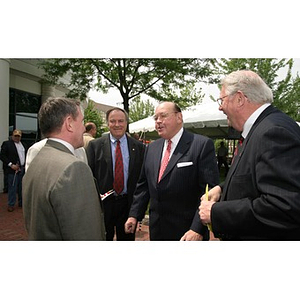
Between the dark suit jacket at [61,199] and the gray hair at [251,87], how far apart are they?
42.7 inches

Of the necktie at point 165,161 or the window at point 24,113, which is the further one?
the window at point 24,113

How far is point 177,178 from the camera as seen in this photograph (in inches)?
106

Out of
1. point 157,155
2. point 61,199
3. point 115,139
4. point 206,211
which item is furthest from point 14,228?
point 206,211

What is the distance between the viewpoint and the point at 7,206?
8.38 m

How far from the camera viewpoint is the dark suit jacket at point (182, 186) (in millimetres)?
2678

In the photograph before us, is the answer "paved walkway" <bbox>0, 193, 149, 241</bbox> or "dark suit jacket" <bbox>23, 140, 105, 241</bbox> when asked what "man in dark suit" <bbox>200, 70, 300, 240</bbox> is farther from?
"paved walkway" <bbox>0, 193, 149, 241</bbox>

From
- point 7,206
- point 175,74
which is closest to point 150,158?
point 7,206

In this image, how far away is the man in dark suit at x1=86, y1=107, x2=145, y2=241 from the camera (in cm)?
361

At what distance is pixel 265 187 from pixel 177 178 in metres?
1.27

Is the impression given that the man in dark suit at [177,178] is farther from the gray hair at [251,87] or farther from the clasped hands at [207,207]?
the gray hair at [251,87]

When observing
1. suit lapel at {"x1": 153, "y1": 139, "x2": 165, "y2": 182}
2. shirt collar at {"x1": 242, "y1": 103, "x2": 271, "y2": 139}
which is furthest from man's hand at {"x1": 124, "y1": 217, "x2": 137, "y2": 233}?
shirt collar at {"x1": 242, "y1": 103, "x2": 271, "y2": 139}

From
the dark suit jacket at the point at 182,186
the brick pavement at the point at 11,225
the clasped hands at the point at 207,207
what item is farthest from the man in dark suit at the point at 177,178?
the brick pavement at the point at 11,225

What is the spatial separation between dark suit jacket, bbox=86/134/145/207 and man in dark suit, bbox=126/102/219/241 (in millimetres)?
749

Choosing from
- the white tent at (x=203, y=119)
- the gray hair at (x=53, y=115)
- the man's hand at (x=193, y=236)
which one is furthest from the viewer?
the white tent at (x=203, y=119)
